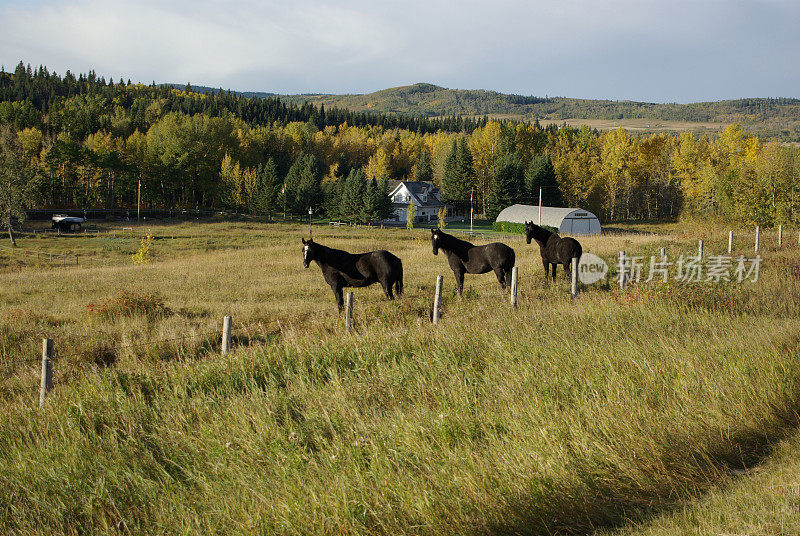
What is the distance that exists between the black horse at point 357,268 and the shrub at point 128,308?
15.6 ft

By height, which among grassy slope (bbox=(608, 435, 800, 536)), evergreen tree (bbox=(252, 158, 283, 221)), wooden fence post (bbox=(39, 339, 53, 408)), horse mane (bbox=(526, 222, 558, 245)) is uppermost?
evergreen tree (bbox=(252, 158, 283, 221))

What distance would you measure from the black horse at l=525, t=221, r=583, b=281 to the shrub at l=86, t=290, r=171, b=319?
1140 centimetres

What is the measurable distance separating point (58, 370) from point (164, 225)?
205 feet

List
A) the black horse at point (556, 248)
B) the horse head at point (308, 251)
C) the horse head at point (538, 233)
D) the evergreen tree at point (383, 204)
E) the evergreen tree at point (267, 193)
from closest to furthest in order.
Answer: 1. the horse head at point (308, 251)
2. the black horse at point (556, 248)
3. the horse head at point (538, 233)
4. the evergreen tree at point (383, 204)
5. the evergreen tree at point (267, 193)

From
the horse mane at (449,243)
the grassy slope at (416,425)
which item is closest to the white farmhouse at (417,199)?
the horse mane at (449,243)

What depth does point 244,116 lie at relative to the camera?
160125 mm

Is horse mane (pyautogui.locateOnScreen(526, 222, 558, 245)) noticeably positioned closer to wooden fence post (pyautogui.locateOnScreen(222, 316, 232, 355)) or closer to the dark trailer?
wooden fence post (pyautogui.locateOnScreen(222, 316, 232, 355))

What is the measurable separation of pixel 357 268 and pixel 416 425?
10.4m

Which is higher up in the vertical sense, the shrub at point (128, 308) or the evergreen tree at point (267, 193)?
the evergreen tree at point (267, 193)

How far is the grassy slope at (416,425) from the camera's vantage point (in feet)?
13.1

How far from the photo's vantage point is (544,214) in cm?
6588

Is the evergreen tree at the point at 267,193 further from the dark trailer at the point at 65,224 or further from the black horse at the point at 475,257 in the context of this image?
the black horse at the point at 475,257

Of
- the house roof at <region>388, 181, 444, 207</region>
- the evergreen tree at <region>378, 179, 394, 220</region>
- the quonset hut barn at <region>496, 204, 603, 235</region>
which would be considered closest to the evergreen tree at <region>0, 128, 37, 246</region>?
the evergreen tree at <region>378, 179, 394, 220</region>

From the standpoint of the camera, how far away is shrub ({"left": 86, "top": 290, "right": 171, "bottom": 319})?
14.7 meters
